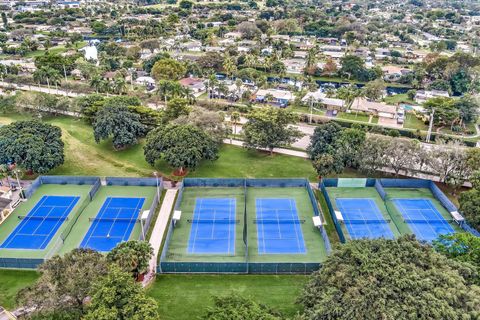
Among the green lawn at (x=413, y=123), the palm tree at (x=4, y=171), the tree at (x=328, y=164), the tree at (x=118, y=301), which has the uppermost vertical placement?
the tree at (x=118, y=301)

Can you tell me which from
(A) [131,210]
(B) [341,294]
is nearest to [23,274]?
(A) [131,210]

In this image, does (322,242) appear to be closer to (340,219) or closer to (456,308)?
(340,219)

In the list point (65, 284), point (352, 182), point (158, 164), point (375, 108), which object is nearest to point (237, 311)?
point (65, 284)

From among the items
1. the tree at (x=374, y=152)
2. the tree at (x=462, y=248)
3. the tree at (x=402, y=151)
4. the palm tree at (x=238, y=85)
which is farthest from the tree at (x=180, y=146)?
the palm tree at (x=238, y=85)

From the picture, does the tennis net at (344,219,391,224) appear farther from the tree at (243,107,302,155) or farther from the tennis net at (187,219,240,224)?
the tree at (243,107,302,155)

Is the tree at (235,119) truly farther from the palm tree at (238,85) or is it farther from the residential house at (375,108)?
the residential house at (375,108)

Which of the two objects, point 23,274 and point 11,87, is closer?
point 23,274
